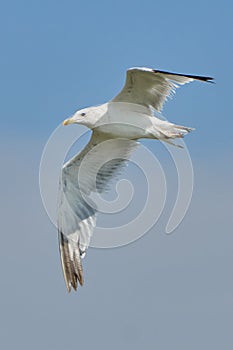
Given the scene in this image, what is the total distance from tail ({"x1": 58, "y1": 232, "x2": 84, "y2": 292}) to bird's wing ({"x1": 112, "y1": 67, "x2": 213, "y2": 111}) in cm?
326

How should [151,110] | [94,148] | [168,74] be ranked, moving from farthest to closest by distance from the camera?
1. [94,148]
2. [151,110]
3. [168,74]

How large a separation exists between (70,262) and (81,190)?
4.54 ft

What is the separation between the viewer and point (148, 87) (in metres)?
16.8

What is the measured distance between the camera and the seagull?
1664cm

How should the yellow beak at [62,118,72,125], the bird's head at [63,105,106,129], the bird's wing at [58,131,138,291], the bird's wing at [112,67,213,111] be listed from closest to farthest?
the bird's wing at [112,67,213,111], the bird's head at [63,105,106,129], the yellow beak at [62,118,72,125], the bird's wing at [58,131,138,291]

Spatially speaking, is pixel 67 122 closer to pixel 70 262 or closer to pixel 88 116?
pixel 88 116

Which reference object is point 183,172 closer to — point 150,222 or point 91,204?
point 150,222

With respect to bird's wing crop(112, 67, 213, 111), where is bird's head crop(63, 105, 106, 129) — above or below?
→ below

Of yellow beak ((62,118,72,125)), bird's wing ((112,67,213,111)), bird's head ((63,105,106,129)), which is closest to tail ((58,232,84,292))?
yellow beak ((62,118,72,125))

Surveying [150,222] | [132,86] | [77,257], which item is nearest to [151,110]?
[132,86]

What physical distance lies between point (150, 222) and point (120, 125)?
204 cm

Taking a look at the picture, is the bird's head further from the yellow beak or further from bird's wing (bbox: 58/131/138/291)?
bird's wing (bbox: 58/131/138/291)

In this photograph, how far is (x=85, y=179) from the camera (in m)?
18.8

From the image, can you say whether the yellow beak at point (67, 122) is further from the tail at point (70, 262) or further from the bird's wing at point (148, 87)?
the tail at point (70, 262)
